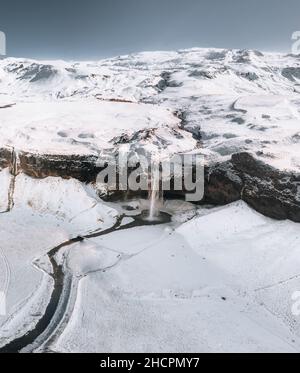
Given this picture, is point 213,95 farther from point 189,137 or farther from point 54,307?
point 54,307

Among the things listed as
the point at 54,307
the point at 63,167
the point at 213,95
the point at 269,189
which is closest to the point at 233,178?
the point at 269,189

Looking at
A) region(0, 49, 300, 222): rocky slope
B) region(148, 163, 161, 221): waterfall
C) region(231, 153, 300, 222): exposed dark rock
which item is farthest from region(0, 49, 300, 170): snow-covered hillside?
region(148, 163, 161, 221): waterfall

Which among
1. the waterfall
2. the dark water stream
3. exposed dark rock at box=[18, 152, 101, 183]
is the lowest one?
the dark water stream

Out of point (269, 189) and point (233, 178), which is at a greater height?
point (233, 178)

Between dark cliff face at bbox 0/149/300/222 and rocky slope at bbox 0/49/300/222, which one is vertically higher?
rocky slope at bbox 0/49/300/222

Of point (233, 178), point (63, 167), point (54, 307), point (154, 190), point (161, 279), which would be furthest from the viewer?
point (63, 167)

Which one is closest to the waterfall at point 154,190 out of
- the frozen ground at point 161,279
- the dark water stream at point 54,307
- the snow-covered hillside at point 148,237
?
the snow-covered hillside at point 148,237

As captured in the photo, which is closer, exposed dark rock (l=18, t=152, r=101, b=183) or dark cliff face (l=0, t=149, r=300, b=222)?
dark cliff face (l=0, t=149, r=300, b=222)

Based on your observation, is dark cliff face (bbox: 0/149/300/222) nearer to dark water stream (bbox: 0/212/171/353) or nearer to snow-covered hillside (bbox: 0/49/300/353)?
snow-covered hillside (bbox: 0/49/300/353)

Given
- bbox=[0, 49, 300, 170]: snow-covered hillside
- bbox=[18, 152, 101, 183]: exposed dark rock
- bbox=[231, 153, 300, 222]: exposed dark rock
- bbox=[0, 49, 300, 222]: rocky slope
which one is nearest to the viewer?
bbox=[231, 153, 300, 222]: exposed dark rock

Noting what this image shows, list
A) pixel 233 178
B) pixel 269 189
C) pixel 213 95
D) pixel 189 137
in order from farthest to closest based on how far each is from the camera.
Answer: pixel 213 95 → pixel 189 137 → pixel 233 178 → pixel 269 189
